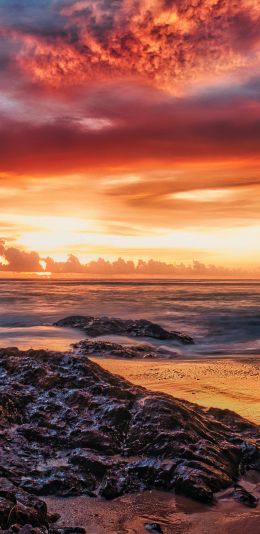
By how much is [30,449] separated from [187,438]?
1.93 metres

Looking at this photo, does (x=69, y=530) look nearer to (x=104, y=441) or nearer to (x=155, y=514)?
(x=155, y=514)

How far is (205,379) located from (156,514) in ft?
23.1

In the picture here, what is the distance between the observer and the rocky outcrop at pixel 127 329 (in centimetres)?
2202

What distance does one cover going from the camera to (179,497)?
17.0 feet

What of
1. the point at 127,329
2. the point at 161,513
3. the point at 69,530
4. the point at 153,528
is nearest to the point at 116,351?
the point at 127,329

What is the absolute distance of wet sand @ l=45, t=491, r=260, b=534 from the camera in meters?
4.57

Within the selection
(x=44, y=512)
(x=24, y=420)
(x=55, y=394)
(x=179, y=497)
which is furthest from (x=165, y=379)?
(x=44, y=512)

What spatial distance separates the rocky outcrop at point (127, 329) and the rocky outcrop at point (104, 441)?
14323 millimetres

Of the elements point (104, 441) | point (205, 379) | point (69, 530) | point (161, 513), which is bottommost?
point (205, 379)

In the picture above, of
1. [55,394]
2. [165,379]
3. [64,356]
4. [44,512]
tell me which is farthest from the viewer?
[165,379]

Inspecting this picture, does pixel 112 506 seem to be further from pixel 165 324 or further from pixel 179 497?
pixel 165 324

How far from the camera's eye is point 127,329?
22891 millimetres

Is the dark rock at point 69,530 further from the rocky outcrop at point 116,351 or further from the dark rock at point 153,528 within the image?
the rocky outcrop at point 116,351

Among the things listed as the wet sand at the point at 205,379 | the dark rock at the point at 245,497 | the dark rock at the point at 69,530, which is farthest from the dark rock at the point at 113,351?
the dark rock at the point at 69,530
